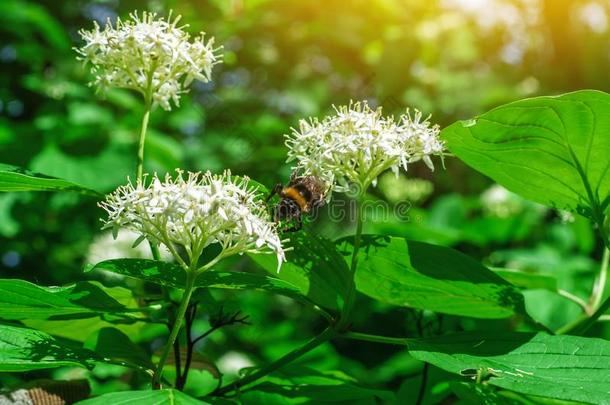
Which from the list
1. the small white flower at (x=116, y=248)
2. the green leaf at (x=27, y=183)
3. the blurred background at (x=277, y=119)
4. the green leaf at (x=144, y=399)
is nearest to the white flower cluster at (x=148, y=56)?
the green leaf at (x=27, y=183)

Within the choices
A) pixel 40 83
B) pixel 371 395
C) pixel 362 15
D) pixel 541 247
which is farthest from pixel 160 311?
pixel 362 15

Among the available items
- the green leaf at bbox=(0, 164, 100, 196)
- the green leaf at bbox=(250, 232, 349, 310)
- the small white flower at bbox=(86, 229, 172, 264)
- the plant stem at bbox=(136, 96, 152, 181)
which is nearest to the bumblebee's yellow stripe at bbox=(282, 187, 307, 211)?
the green leaf at bbox=(250, 232, 349, 310)

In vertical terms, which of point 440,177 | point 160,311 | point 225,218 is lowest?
point 160,311

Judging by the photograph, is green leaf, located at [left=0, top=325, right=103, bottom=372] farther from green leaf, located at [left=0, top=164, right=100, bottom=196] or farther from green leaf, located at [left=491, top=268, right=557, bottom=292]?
green leaf, located at [left=491, top=268, right=557, bottom=292]

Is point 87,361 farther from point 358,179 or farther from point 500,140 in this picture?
point 500,140

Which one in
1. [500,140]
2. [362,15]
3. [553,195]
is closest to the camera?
[500,140]

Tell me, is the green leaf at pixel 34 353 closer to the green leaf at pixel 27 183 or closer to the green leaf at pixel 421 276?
the green leaf at pixel 27 183
